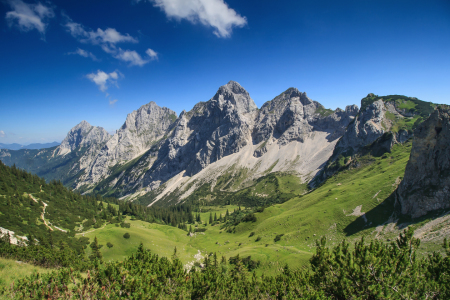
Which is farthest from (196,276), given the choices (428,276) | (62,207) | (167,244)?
(62,207)

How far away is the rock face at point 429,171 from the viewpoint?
173ft

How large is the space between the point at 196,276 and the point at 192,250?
240 ft

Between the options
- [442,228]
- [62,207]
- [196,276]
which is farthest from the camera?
[62,207]

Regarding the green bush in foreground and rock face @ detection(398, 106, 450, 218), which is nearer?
the green bush in foreground

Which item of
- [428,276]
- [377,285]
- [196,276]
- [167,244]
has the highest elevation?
[377,285]

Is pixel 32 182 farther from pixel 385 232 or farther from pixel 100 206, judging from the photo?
pixel 385 232

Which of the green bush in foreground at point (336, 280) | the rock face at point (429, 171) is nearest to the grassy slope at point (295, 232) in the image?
the rock face at point (429, 171)

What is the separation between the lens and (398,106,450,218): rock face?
5288cm

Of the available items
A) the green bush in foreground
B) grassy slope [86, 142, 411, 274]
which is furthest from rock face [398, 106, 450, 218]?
the green bush in foreground

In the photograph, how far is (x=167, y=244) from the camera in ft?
279

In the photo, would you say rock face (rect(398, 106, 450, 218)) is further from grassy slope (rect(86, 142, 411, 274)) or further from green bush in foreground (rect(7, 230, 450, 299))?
green bush in foreground (rect(7, 230, 450, 299))

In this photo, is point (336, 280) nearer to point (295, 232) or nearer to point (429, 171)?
point (295, 232)

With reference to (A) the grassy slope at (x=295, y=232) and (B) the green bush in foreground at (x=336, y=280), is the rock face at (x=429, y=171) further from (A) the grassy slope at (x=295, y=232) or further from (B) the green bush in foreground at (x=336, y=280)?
(B) the green bush in foreground at (x=336, y=280)

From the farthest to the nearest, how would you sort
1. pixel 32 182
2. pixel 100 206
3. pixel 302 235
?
pixel 100 206
pixel 32 182
pixel 302 235
